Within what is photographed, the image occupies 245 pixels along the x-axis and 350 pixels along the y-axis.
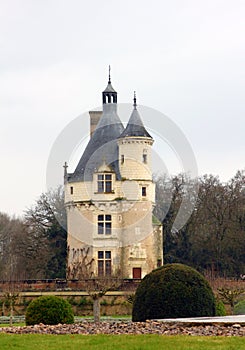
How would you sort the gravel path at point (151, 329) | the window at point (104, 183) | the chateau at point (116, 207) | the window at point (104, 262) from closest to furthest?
1. the gravel path at point (151, 329)
2. the window at point (104, 262)
3. the chateau at point (116, 207)
4. the window at point (104, 183)

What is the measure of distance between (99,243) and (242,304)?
20.9 m

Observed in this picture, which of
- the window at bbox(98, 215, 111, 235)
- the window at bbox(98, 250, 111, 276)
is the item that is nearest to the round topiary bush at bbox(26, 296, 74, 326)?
the window at bbox(98, 250, 111, 276)

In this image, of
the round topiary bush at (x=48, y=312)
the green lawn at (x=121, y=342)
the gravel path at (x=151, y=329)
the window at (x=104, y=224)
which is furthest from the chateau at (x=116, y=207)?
the green lawn at (x=121, y=342)

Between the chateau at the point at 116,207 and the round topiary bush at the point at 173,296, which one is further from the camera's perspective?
the chateau at the point at 116,207

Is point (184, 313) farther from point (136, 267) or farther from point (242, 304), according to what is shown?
point (136, 267)

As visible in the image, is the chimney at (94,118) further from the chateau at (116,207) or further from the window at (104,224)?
the window at (104,224)

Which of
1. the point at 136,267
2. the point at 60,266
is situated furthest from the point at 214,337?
the point at 60,266

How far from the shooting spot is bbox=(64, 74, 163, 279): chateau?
1980 inches

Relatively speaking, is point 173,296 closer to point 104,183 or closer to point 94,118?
point 104,183

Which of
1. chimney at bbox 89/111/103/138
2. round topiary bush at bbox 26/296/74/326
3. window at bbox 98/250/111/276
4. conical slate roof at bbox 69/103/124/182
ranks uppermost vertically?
chimney at bbox 89/111/103/138

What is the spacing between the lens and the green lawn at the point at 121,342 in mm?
14266

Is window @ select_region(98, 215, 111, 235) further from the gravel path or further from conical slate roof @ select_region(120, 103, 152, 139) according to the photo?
the gravel path

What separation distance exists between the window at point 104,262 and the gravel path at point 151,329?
30970 mm

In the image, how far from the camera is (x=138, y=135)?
5016 cm
